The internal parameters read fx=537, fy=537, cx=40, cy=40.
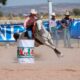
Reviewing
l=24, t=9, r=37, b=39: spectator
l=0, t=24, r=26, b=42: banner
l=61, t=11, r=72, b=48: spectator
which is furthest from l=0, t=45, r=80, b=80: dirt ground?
l=0, t=24, r=26, b=42: banner

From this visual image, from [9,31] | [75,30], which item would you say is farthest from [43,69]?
[75,30]

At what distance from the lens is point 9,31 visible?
24797 millimetres

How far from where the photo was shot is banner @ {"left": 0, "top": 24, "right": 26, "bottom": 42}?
80.6ft

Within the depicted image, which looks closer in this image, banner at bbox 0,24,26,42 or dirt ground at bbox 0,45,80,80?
dirt ground at bbox 0,45,80,80

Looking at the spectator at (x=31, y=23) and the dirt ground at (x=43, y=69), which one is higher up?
the spectator at (x=31, y=23)

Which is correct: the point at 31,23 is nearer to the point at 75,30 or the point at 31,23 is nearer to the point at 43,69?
the point at 43,69

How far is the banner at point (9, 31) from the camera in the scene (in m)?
24.6

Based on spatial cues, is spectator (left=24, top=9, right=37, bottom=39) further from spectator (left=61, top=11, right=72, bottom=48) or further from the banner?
the banner

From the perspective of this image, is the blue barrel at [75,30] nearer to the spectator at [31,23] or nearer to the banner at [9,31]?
the banner at [9,31]

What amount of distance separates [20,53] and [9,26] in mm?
9206

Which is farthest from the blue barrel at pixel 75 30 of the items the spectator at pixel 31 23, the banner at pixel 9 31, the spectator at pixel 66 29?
the spectator at pixel 31 23

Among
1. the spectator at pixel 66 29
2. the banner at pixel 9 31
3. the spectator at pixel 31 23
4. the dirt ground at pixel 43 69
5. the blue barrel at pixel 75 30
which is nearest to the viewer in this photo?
the dirt ground at pixel 43 69

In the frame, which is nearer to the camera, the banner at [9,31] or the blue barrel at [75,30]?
the banner at [9,31]

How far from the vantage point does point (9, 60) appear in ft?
57.7
